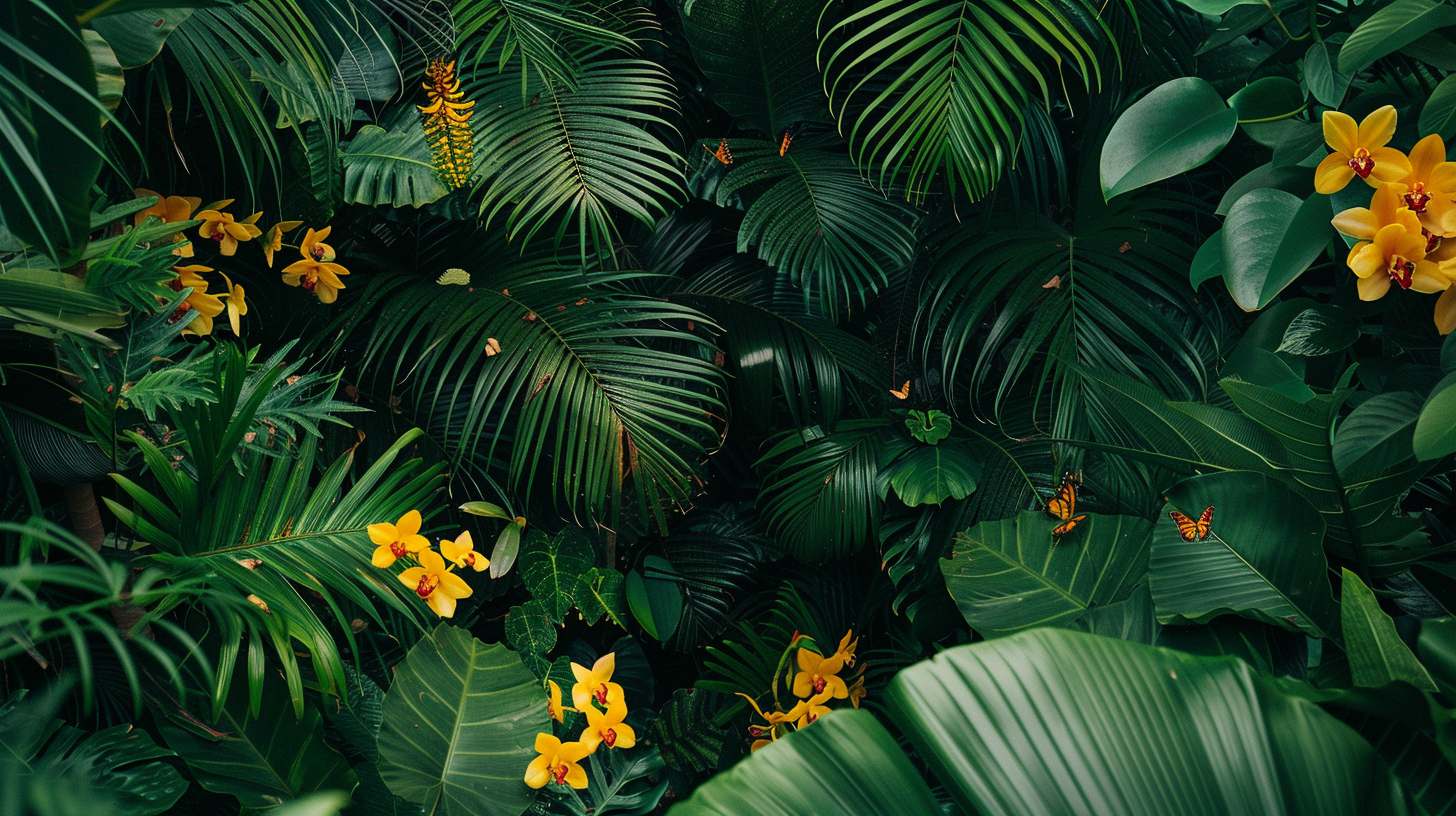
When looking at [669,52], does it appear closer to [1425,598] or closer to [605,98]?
[605,98]

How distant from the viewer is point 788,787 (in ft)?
1.31

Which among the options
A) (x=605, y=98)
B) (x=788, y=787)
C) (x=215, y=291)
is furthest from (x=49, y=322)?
(x=605, y=98)

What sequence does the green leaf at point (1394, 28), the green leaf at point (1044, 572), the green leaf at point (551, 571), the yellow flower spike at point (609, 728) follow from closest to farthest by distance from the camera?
1. the green leaf at point (1394, 28)
2. the green leaf at point (1044, 572)
3. the yellow flower spike at point (609, 728)
4. the green leaf at point (551, 571)

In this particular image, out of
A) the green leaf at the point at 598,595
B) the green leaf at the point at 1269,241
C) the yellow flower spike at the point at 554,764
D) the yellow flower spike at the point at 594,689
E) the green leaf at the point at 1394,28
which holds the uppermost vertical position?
the green leaf at the point at 1394,28

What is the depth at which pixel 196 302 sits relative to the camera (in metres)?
0.98

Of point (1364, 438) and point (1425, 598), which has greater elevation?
point (1364, 438)

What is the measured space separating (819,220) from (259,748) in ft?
3.45

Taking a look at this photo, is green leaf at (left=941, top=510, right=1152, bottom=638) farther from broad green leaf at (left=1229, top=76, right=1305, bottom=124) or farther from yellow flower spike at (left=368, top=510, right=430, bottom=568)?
yellow flower spike at (left=368, top=510, right=430, bottom=568)

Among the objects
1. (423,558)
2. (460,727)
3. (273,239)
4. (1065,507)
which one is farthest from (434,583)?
(1065,507)

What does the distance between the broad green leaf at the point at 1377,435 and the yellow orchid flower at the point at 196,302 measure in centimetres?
121

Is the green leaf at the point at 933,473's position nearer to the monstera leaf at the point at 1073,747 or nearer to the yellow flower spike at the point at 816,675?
the yellow flower spike at the point at 816,675

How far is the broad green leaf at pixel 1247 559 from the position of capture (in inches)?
28.5

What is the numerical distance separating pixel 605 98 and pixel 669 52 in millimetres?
336

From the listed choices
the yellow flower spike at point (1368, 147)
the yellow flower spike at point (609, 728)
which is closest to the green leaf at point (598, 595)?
the yellow flower spike at point (609, 728)
